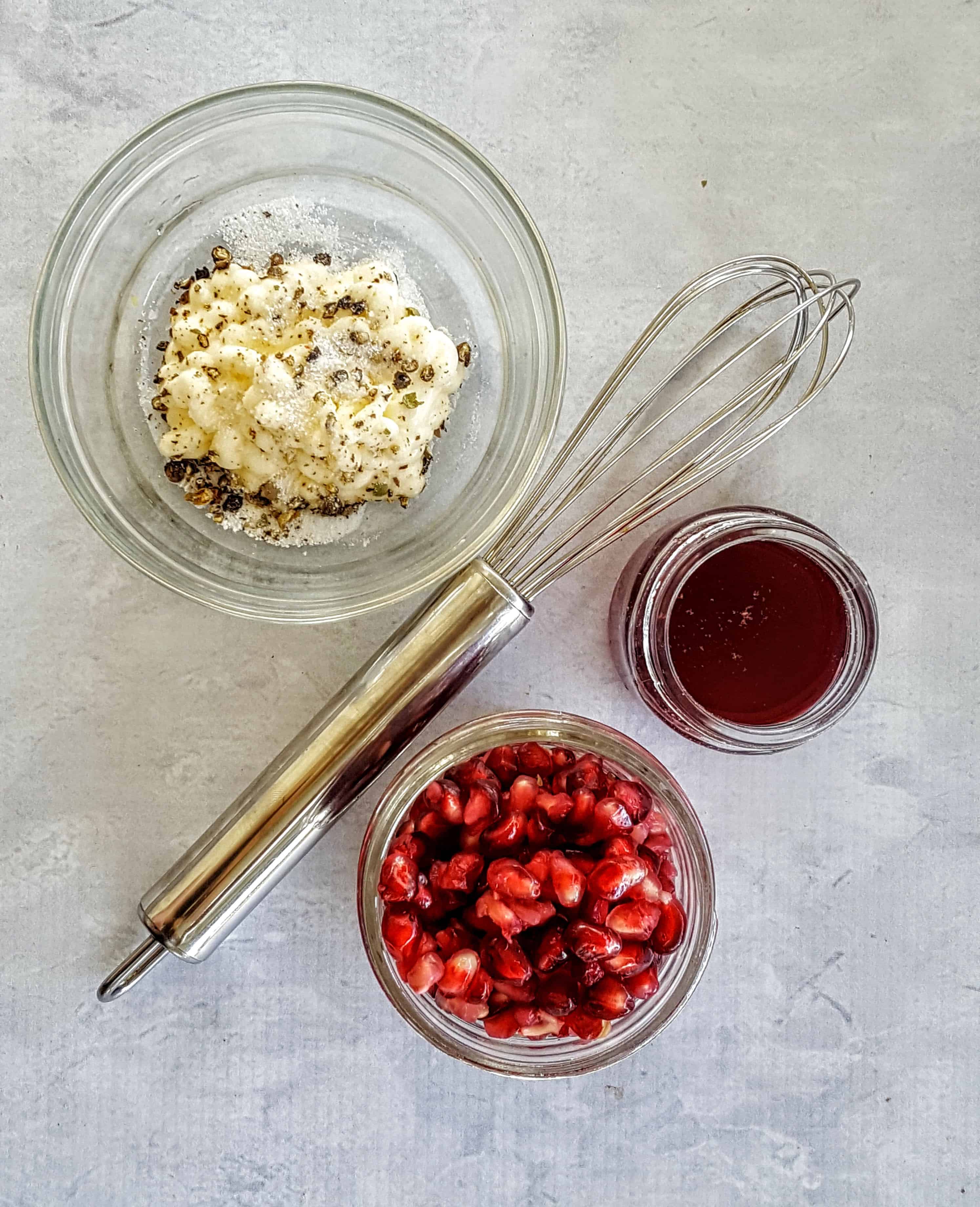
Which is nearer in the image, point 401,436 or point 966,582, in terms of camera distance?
point 401,436

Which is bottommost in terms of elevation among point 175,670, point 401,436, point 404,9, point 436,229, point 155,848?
point 155,848

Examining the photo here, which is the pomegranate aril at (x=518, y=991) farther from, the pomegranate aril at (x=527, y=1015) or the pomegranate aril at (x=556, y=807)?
the pomegranate aril at (x=556, y=807)

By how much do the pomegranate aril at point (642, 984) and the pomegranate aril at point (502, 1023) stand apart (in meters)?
0.09

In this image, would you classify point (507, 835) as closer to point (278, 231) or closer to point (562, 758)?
point (562, 758)

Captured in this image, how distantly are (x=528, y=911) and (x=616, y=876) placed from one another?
0.07 m

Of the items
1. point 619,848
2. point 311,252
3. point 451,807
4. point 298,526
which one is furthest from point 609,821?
point 311,252

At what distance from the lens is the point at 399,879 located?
0.73 m

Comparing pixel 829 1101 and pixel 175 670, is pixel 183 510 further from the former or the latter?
pixel 829 1101

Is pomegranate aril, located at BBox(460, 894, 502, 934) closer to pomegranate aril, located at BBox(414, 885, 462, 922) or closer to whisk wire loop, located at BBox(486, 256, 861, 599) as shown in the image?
pomegranate aril, located at BBox(414, 885, 462, 922)

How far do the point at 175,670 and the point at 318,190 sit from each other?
45 centimetres

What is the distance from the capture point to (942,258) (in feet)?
2.96

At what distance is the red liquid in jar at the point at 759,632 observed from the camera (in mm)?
815

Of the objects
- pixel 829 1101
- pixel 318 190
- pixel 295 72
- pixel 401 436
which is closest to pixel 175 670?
pixel 401 436

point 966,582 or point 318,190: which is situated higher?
point 318,190
